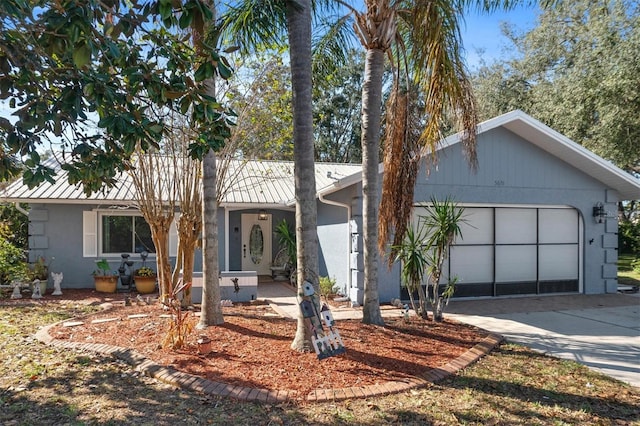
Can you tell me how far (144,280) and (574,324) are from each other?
10.0m

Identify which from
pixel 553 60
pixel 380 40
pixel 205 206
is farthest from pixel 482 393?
pixel 553 60

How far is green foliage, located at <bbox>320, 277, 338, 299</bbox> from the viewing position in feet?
34.5

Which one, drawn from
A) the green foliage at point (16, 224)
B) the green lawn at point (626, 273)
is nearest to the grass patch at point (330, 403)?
the green foliage at point (16, 224)

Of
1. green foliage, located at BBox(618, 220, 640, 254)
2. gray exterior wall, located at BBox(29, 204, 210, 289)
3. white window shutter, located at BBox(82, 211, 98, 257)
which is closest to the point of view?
gray exterior wall, located at BBox(29, 204, 210, 289)

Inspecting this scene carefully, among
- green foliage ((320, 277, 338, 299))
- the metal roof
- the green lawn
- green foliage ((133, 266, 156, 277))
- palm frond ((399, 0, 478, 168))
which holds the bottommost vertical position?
the green lawn

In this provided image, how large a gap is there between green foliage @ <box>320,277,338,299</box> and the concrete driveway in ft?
9.18

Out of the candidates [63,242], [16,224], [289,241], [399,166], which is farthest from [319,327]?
[16,224]

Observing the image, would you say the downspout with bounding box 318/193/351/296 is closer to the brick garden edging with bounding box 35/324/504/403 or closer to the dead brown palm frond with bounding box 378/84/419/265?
the dead brown palm frond with bounding box 378/84/419/265

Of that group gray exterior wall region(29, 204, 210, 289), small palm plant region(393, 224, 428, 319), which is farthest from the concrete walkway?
gray exterior wall region(29, 204, 210, 289)

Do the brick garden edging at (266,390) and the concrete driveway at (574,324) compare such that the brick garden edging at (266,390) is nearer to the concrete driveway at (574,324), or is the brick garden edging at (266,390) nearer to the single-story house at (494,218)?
the concrete driveway at (574,324)

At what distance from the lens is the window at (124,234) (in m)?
12.4

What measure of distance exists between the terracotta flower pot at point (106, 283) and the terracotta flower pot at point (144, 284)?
0.56m

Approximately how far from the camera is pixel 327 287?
34.9 feet

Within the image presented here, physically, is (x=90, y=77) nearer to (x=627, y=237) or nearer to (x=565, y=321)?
(x=565, y=321)
